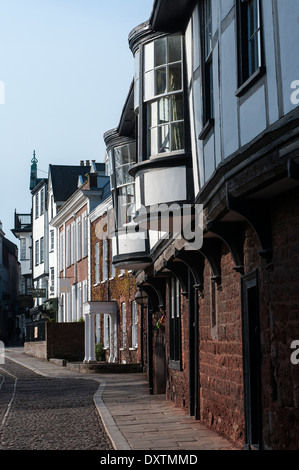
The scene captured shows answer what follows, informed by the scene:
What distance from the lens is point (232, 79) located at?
9.63m

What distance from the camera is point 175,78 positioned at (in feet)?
46.1

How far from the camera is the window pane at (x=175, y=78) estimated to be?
1393 cm

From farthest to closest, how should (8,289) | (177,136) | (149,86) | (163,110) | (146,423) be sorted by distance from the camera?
(8,289), (149,86), (163,110), (177,136), (146,423)

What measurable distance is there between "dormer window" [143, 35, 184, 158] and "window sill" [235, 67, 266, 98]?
4.54 m

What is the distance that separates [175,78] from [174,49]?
0.50 m

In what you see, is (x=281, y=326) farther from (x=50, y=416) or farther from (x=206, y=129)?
(x=50, y=416)

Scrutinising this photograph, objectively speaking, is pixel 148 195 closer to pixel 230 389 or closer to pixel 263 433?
pixel 230 389

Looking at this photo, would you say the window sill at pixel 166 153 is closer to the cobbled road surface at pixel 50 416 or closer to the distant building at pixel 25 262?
the cobbled road surface at pixel 50 416

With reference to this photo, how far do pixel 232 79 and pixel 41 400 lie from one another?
1087cm

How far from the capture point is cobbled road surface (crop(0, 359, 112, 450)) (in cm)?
1120

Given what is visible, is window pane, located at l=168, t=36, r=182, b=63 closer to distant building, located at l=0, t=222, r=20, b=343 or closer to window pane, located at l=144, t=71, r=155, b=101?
window pane, located at l=144, t=71, r=155, b=101

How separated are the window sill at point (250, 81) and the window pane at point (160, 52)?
5425 mm

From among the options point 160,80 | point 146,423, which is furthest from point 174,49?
point 146,423

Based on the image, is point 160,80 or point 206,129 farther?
point 160,80
